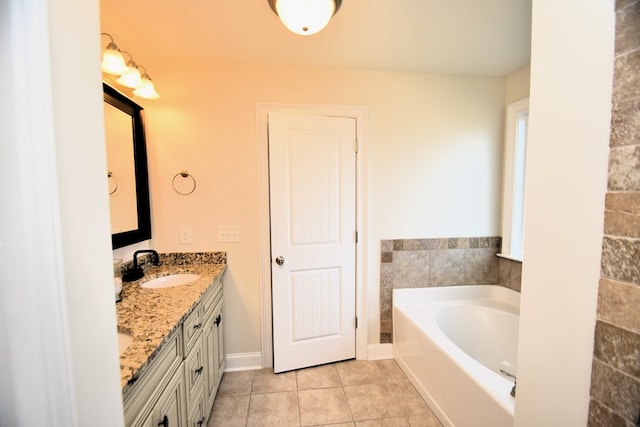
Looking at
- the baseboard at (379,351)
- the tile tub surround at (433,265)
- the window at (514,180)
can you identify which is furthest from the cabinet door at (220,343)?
the window at (514,180)

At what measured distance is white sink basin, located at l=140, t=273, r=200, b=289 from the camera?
169cm

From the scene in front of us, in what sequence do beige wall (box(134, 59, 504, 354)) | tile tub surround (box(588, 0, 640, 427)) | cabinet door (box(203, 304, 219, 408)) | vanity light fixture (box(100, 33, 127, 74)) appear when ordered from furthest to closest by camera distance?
beige wall (box(134, 59, 504, 354)) < cabinet door (box(203, 304, 219, 408)) < vanity light fixture (box(100, 33, 127, 74)) < tile tub surround (box(588, 0, 640, 427))

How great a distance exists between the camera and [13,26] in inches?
12.8

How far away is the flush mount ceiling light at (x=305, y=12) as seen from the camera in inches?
44.7

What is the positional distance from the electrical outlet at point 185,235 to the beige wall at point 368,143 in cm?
4

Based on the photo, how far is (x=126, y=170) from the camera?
5.40 ft

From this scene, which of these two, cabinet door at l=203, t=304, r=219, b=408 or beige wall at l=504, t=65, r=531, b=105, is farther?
beige wall at l=504, t=65, r=531, b=105

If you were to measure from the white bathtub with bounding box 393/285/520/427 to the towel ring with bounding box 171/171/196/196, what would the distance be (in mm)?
1915

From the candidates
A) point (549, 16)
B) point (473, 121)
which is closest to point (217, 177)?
point (549, 16)

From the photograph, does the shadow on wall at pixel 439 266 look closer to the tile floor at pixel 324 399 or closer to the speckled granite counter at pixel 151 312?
the tile floor at pixel 324 399

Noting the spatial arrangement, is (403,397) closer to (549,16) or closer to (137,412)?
(137,412)

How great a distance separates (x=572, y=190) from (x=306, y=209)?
5.19 feet

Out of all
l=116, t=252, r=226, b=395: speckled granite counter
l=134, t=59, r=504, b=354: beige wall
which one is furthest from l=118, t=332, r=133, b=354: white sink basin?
l=134, t=59, r=504, b=354: beige wall

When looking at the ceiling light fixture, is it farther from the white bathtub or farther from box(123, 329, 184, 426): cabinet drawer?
the white bathtub
